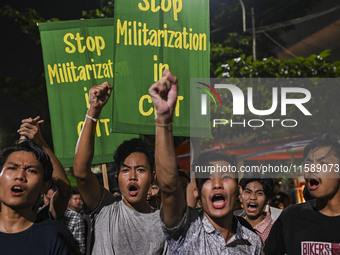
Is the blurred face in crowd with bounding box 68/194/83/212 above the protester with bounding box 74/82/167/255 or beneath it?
beneath

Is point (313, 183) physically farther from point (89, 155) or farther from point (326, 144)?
point (89, 155)

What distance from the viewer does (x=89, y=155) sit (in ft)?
12.0

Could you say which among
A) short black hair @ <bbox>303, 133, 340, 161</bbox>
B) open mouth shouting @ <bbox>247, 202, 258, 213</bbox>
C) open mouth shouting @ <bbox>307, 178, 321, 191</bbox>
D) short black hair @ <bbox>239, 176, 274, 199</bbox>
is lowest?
open mouth shouting @ <bbox>247, 202, 258, 213</bbox>

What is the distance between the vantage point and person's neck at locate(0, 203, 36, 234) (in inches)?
126

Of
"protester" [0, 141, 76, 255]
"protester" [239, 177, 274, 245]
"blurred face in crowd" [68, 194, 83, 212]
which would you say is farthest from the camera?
"blurred face in crowd" [68, 194, 83, 212]

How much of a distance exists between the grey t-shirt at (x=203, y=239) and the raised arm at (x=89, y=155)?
75 centimetres

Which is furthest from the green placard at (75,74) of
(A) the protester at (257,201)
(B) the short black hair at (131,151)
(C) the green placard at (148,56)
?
(A) the protester at (257,201)

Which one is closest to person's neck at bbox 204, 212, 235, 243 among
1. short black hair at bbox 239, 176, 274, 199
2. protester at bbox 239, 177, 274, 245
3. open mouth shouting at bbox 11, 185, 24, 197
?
open mouth shouting at bbox 11, 185, 24, 197

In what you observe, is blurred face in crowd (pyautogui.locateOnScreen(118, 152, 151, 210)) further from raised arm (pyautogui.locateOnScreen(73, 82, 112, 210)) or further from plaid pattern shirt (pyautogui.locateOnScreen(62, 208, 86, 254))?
plaid pattern shirt (pyautogui.locateOnScreen(62, 208, 86, 254))

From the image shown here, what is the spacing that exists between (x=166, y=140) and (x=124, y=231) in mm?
1066

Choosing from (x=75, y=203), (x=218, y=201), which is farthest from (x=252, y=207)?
(x=75, y=203)

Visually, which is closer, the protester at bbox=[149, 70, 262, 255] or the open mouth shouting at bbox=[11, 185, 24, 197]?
the protester at bbox=[149, 70, 262, 255]

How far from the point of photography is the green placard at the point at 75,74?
17.4 ft

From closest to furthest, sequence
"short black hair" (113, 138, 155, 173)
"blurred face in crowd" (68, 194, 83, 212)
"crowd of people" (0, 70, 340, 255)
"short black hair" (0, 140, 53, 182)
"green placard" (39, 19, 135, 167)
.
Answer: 1. "crowd of people" (0, 70, 340, 255)
2. "short black hair" (0, 140, 53, 182)
3. "short black hair" (113, 138, 155, 173)
4. "green placard" (39, 19, 135, 167)
5. "blurred face in crowd" (68, 194, 83, 212)
